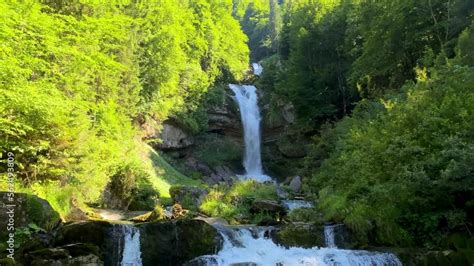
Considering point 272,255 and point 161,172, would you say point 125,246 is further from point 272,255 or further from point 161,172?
point 161,172

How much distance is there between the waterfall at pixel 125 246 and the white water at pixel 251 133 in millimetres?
20134

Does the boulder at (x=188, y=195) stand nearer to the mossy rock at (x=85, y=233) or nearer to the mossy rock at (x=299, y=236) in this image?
the mossy rock at (x=299, y=236)

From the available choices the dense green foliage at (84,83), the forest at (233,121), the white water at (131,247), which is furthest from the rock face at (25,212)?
the white water at (131,247)

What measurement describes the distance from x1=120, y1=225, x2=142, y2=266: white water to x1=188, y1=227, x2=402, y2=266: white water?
5.58 ft

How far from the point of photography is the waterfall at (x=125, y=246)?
1084 cm

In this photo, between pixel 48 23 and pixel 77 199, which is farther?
pixel 77 199

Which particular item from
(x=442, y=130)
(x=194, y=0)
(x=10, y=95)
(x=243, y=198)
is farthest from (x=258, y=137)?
(x=10, y=95)

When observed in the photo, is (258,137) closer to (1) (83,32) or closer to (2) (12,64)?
(1) (83,32)

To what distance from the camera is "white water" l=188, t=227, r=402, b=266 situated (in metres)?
10.3

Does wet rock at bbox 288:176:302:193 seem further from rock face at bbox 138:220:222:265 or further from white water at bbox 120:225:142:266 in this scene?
white water at bbox 120:225:142:266

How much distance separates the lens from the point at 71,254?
30.9 ft

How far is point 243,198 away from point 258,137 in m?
16.2


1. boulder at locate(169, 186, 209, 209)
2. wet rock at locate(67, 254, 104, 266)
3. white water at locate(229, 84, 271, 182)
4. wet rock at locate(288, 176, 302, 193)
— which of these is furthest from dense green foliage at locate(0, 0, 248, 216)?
wet rock at locate(288, 176, 302, 193)

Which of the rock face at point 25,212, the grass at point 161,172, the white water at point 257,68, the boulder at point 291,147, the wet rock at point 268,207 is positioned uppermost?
the white water at point 257,68
